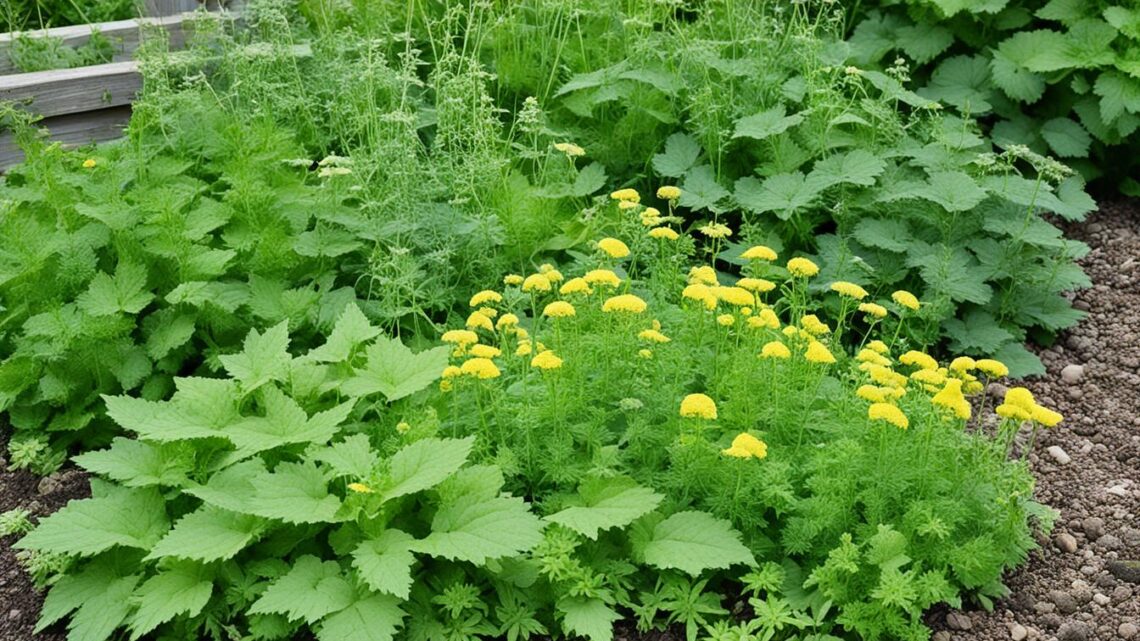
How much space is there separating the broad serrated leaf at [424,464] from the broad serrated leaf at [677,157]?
2.23 m

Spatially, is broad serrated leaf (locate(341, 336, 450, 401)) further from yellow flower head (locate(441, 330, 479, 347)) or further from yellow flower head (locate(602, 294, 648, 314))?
yellow flower head (locate(602, 294, 648, 314))

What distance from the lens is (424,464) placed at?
346cm

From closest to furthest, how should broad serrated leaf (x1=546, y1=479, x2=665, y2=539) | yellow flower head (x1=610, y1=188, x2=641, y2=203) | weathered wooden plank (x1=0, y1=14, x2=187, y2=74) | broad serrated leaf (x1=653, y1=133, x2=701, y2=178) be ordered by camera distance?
broad serrated leaf (x1=546, y1=479, x2=665, y2=539), yellow flower head (x1=610, y1=188, x2=641, y2=203), broad serrated leaf (x1=653, y1=133, x2=701, y2=178), weathered wooden plank (x1=0, y1=14, x2=187, y2=74)

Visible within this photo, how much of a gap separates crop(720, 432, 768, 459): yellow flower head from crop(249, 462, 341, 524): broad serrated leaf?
110 centimetres

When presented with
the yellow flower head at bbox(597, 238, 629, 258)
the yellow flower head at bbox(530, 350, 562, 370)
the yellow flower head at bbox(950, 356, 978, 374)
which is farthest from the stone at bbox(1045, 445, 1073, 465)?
the yellow flower head at bbox(530, 350, 562, 370)

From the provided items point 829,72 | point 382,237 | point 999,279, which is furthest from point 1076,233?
point 382,237

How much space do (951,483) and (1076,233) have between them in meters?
2.60

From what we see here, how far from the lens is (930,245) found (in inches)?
199

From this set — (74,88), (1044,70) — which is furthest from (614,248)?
(74,88)

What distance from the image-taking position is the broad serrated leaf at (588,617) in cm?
331

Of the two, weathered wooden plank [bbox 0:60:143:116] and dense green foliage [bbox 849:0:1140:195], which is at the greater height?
weathered wooden plank [bbox 0:60:143:116]

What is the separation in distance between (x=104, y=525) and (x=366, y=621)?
89 centimetres

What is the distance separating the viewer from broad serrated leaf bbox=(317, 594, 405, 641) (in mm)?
3197

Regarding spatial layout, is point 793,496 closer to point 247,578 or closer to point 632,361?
point 632,361
